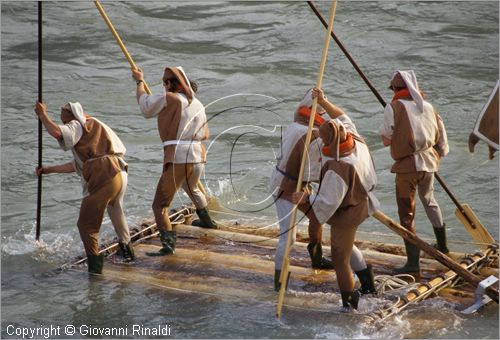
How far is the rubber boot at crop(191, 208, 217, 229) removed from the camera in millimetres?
9789

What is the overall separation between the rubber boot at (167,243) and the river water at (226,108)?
651mm

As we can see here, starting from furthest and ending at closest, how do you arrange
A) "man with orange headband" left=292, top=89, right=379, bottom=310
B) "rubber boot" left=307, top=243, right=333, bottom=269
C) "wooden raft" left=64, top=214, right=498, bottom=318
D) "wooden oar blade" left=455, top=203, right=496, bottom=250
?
1. "wooden oar blade" left=455, top=203, right=496, bottom=250
2. "rubber boot" left=307, top=243, right=333, bottom=269
3. "wooden raft" left=64, top=214, right=498, bottom=318
4. "man with orange headband" left=292, top=89, right=379, bottom=310

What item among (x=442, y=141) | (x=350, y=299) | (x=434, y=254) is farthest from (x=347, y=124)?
(x=350, y=299)

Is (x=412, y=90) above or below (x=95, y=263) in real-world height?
above

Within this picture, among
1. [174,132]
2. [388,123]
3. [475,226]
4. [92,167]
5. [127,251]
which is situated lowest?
[127,251]

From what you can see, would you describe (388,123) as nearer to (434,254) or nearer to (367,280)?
(434,254)

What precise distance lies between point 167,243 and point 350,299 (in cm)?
212

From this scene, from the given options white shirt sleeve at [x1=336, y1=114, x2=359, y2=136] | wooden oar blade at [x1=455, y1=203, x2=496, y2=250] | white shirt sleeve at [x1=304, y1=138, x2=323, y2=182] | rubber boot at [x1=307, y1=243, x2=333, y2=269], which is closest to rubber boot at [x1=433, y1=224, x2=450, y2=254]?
wooden oar blade at [x1=455, y1=203, x2=496, y2=250]

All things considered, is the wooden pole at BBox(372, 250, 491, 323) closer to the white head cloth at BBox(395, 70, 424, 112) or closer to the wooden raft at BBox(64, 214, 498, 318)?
the wooden raft at BBox(64, 214, 498, 318)

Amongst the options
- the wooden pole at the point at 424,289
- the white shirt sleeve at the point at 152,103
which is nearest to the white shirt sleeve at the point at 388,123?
the wooden pole at the point at 424,289

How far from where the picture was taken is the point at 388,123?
328 inches

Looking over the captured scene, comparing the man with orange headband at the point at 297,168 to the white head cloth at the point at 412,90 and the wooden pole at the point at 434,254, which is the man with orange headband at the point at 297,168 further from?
the white head cloth at the point at 412,90

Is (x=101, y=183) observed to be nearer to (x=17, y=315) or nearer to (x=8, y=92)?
(x=17, y=315)

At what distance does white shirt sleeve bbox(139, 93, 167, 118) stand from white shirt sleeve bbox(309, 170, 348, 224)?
2019mm
